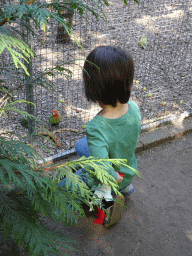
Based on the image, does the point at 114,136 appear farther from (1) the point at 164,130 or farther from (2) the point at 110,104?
(1) the point at 164,130

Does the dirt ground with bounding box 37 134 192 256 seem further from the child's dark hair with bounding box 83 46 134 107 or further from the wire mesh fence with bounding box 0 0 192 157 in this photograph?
the child's dark hair with bounding box 83 46 134 107

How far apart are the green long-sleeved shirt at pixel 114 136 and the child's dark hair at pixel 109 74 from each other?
0.54ft

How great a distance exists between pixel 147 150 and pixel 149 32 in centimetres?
357

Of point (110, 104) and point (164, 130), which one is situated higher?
point (110, 104)

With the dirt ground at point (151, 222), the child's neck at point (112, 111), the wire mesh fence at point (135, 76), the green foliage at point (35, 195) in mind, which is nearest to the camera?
the green foliage at point (35, 195)

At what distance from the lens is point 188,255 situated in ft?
8.09

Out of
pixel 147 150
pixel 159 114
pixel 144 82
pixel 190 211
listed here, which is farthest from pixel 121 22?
pixel 190 211

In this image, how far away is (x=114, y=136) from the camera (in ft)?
6.86

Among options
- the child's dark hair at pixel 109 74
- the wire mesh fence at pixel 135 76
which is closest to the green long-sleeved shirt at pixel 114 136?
the child's dark hair at pixel 109 74

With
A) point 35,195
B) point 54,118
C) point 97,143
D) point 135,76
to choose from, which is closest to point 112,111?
point 97,143

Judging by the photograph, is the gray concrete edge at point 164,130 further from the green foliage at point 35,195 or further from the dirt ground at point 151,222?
the green foliage at point 35,195

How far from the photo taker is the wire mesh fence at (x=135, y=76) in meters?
3.76

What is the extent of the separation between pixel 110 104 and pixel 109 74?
251 millimetres

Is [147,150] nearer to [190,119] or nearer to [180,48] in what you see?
[190,119]
